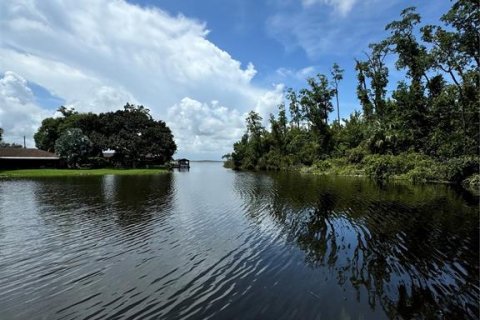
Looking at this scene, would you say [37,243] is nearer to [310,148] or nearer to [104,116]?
[310,148]

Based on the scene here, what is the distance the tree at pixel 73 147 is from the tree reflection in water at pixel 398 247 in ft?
191

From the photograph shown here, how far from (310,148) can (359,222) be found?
2325 inches

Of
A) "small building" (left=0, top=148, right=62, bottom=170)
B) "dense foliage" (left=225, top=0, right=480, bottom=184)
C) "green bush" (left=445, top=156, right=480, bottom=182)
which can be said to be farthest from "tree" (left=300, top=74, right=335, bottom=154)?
"small building" (left=0, top=148, right=62, bottom=170)

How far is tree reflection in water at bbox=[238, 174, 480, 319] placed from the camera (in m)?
8.10

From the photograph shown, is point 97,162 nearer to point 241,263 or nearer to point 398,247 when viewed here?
point 241,263

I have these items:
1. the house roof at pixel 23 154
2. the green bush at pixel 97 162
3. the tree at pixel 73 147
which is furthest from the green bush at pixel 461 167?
the house roof at pixel 23 154

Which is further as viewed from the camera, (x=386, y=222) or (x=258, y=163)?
(x=258, y=163)

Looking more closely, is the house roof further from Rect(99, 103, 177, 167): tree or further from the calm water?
the calm water

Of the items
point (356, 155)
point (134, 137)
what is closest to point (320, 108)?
point (356, 155)

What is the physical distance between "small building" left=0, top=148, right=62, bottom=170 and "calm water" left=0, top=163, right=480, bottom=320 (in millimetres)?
55462

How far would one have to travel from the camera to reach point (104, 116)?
8425 centimetres

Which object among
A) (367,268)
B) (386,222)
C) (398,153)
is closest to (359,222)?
(386,222)

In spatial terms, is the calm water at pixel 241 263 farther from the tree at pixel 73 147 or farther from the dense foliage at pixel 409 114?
the tree at pixel 73 147

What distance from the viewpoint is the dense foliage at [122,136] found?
238 ft
